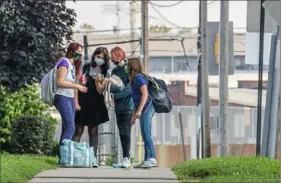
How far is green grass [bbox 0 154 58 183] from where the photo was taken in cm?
986

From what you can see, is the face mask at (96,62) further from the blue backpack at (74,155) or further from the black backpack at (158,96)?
the blue backpack at (74,155)

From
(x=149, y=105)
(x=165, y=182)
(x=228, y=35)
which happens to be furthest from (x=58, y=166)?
(x=228, y=35)

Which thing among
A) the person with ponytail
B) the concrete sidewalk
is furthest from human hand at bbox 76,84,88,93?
the concrete sidewalk

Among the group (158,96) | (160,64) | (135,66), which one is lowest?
(160,64)

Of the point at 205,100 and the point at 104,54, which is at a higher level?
the point at 104,54

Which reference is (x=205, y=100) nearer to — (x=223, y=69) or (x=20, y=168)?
(x=223, y=69)

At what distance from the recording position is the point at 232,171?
10.7 meters

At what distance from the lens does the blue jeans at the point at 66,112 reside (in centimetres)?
1195

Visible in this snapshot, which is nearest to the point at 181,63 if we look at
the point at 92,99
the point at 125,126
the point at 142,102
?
the point at 92,99

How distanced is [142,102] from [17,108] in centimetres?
836

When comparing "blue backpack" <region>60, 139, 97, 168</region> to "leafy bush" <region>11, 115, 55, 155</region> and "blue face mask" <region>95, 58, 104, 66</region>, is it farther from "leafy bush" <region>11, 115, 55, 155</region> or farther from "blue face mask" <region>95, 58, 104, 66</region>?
"leafy bush" <region>11, 115, 55, 155</region>

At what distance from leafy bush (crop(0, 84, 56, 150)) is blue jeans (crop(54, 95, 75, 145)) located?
21.9ft

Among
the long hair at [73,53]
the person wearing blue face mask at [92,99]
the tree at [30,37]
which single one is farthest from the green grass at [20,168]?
the tree at [30,37]

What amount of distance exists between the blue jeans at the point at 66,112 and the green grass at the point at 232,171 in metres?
1.60
